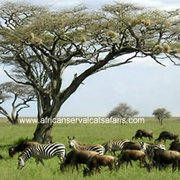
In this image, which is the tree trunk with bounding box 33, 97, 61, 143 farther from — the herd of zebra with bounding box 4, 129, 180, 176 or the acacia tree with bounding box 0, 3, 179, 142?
the herd of zebra with bounding box 4, 129, 180, 176

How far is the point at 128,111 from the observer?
255 feet

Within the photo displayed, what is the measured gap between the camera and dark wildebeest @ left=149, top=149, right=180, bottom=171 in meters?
13.9

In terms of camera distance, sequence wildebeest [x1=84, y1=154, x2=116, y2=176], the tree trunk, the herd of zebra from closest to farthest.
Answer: wildebeest [x1=84, y1=154, x2=116, y2=176] → the herd of zebra → the tree trunk

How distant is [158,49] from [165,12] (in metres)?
1.80

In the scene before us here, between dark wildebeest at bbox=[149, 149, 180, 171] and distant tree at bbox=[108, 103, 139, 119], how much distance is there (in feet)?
205

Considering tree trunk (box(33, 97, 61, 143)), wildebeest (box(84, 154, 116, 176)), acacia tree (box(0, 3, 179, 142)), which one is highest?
acacia tree (box(0, 3, 179, 142))

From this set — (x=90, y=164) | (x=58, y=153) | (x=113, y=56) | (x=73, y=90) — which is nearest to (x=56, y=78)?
(x=73, y=90)

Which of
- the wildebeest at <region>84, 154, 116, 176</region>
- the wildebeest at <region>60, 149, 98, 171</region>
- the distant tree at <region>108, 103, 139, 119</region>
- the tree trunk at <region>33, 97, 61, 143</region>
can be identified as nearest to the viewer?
the wildebeest at <region>84, 154, 116, 176</region>

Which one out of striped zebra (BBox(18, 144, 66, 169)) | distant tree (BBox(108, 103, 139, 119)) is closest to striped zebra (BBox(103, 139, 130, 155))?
striped zebra (BBox(18, 144, 66, 169))

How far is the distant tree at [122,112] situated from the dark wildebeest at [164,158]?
62.6 m

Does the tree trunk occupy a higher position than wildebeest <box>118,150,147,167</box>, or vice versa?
the tree trunk

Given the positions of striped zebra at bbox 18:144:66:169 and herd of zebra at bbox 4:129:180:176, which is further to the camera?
striped zebra at bbox 18:144:66:169

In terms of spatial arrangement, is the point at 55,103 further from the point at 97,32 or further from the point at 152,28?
→ the point at 152,28

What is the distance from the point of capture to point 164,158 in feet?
45.9
